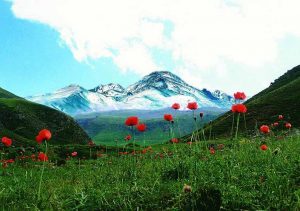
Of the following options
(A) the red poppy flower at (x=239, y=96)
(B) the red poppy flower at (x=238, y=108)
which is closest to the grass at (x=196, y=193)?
(B) the red poppy flower at (x=238, y=108)

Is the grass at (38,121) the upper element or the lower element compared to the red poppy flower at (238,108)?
upper

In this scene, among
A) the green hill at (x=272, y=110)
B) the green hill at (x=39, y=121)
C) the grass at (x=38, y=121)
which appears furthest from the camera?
the grass at (x=38, y=121)

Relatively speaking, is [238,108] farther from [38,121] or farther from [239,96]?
[38,121]

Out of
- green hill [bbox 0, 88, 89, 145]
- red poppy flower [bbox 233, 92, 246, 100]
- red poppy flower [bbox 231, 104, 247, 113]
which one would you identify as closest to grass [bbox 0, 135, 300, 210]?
red poppy flower [bbox 231, 104, 247, 113]

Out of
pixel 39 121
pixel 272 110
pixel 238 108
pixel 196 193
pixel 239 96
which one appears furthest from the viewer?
pixel 39 121

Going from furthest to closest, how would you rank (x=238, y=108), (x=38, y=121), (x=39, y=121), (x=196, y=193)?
(x=39, y=121), (x=38, y=121), (x=238, y=108), (x=196, y=193)

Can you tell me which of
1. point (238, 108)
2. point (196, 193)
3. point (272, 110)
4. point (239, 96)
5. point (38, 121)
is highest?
point (38, 121)

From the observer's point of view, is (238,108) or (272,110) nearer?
(238,108)

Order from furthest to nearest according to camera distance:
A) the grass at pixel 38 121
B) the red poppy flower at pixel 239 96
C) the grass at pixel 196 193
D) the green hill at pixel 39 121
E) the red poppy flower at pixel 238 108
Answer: the grass at pixel 38 121 → the green hill at pixel 39 121 → the red poppy flower at pixel 239 96 → the red poppy flower at pixel 238 108 → the grass at pixel 196 193

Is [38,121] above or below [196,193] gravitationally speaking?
above

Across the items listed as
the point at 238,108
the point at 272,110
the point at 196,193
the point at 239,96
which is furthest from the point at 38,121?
the point at 196,193

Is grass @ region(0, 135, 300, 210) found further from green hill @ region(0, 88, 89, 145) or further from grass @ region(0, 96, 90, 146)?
grass @ region(0, 96, 90, 146)

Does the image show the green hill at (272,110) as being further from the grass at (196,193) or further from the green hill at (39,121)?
the grass at (196,193)

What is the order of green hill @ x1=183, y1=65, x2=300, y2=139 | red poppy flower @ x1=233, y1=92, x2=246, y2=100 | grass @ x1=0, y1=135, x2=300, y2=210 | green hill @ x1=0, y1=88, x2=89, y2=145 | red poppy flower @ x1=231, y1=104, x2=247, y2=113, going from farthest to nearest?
green hill @ x1=0, y1=88, x2=89, y2=145 → green hill @ x1=183, y1=65, x2=300, y2=139 → red poppy flower @ x1=233, y1=92, x2=246, y2=100 → red poppy flower @ x1=231, y1=104, x2=247, y2=113 → grass @ x1=0, y1=135, x2=300, y2=210
